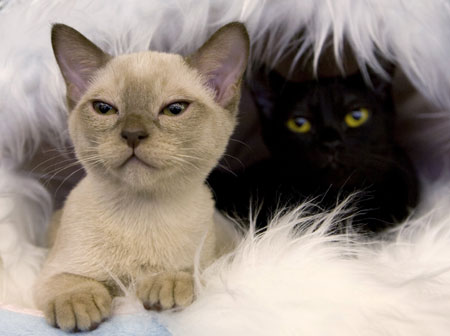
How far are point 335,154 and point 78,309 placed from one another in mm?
652

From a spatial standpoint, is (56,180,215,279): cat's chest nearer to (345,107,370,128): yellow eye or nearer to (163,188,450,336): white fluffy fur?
(163,188,450,336): white fluffy fur

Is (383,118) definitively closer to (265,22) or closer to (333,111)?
(333,111)

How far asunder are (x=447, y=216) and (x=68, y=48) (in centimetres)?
73

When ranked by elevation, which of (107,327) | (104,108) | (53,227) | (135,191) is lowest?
(53,227)

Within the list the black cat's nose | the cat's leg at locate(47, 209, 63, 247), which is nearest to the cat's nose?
the cat's leg at locate(47, 209, 63, 247)

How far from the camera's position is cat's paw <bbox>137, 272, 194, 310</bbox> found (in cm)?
68

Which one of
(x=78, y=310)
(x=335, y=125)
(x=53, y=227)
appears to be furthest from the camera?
(x=335, y=125)

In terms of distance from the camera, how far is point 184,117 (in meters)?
0.73

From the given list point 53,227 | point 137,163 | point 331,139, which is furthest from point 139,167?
point 331,139

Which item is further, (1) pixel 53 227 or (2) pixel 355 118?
(2) pixel 355 118

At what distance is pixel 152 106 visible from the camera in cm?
72

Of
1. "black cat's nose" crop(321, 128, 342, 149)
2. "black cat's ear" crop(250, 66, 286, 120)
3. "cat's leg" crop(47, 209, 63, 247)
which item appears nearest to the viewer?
"cat's leg" crop(47, 209, 63, 247)

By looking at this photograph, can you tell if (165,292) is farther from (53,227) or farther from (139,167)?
(53,227)

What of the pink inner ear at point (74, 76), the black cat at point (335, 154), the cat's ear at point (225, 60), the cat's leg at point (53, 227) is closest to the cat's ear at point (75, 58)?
the pink inner ear at point (74, 76)
